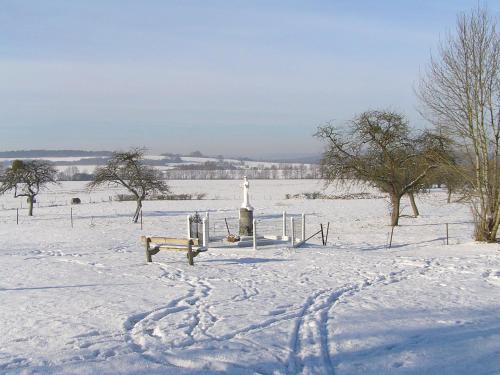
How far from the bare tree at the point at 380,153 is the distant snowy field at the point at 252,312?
11.0m

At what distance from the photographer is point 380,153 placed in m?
29.6

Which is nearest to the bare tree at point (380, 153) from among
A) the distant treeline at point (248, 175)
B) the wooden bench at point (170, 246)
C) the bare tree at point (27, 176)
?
the wooden bench at point (170, 246)

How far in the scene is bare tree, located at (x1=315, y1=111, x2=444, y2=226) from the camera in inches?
1141

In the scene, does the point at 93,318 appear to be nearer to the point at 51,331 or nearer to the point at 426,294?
the point at 51,331

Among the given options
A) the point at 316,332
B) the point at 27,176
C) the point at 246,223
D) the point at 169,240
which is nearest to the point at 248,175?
the point at 27,176

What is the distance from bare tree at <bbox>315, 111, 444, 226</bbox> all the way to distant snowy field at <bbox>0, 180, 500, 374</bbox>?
11.0m

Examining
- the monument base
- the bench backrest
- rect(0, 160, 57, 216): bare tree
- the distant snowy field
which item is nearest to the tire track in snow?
the distant snowy field

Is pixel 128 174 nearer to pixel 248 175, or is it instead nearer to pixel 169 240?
pixel 169 240

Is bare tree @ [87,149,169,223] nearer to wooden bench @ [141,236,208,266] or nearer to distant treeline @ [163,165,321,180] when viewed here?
wooden bench @ [141,236,208,266]

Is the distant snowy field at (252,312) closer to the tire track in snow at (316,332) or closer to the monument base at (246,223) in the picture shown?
the tire track in snow at (316,332)

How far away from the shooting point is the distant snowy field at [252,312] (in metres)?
6.59

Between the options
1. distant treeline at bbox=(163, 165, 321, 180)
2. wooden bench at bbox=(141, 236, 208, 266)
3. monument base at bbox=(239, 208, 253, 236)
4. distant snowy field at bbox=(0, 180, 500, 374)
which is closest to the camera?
distant snowy field at bbox=(0, 180, 500, 374)

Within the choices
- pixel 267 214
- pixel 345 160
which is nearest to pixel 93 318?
pixel 345 160

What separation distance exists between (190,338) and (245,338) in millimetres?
831
